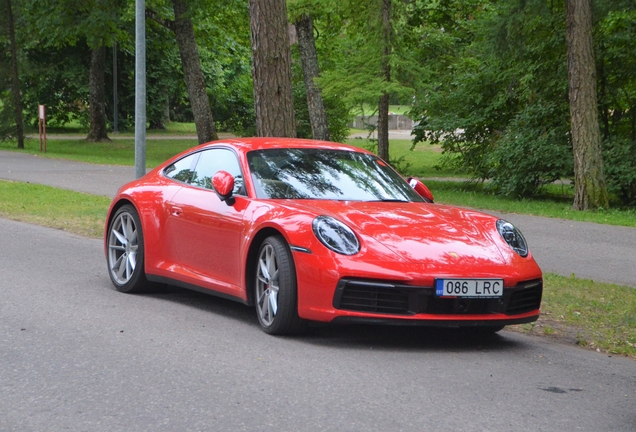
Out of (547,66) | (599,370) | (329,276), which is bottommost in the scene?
(599,370)

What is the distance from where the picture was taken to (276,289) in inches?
276

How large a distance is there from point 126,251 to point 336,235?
2782 mm

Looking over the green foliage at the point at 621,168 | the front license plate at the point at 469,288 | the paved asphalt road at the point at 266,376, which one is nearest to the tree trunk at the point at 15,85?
the green foliage at the point at 621,168

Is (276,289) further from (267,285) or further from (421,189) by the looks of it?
(421,189)

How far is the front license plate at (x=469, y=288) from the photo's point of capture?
6.59 metres

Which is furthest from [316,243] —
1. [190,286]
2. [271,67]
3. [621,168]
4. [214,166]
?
[621,168]

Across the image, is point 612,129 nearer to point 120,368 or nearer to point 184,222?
point 184,222

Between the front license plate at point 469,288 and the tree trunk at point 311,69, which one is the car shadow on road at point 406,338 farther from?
the tree trunk at point 311,69

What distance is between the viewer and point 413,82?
2469cm

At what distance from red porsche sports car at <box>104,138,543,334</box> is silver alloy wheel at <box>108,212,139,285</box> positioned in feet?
0.05

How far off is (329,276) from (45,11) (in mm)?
32228

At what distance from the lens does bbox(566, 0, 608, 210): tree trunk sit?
18.5 metres

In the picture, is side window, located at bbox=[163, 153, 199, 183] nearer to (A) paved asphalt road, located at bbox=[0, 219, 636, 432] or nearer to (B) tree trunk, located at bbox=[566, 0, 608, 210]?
(A) paved asphalt road, located at bbox=[0, 219, 636, 432]

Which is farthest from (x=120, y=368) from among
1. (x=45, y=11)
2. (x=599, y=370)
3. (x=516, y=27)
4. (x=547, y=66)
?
(x=45, y=11)
